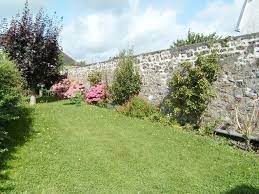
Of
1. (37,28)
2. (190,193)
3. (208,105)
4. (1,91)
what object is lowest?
(190,193)

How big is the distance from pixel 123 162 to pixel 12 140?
316cm

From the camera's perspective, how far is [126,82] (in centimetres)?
1717

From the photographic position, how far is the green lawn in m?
7.63

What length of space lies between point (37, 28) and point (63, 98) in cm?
568

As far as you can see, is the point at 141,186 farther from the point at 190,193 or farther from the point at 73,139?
the point at 73,139

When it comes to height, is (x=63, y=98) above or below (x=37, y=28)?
below

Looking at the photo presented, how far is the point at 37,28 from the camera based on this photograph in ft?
61.8

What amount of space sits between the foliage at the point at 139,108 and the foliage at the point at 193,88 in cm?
116

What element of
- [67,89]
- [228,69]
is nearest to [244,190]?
[228,69]

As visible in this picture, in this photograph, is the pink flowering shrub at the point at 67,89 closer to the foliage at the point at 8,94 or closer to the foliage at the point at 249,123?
the foliage at the point at 8,94

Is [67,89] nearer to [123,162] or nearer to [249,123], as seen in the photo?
[249,123]

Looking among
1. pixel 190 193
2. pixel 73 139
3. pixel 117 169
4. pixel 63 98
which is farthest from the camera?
pixel 63 98

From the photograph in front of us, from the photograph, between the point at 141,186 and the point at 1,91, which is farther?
the point at 1,91

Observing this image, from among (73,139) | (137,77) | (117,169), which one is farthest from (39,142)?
(137,77)
